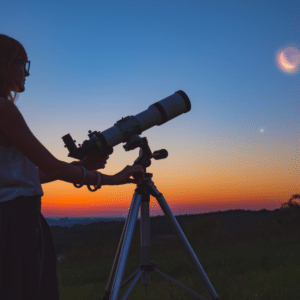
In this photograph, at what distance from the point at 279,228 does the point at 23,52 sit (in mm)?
14426

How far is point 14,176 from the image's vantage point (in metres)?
1.78

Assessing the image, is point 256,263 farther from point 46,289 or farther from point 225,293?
point 46,289

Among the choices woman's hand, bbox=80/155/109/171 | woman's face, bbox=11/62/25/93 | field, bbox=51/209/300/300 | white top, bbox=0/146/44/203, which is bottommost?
field, bbox=51/209/300/300

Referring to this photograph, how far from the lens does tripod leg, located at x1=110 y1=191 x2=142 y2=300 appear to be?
2357mm

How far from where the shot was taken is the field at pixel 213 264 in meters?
4.79

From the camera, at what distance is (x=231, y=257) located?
7.83 meters

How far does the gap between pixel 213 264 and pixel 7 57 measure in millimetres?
6972

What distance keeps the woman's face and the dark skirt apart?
2.33 feet

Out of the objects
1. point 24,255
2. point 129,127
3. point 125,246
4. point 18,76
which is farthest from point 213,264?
point 18,76

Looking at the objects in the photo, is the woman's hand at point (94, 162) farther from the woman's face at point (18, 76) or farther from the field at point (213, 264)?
the field at point (213, 264)

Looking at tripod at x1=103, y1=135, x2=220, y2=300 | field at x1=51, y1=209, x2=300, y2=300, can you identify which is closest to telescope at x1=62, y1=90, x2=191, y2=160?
tripod at x1=103, y1=135, x2=220, y2=300

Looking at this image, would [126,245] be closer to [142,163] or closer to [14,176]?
[142,163]

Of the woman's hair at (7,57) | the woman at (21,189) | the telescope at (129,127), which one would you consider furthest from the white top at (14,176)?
the telescope at (129,127)

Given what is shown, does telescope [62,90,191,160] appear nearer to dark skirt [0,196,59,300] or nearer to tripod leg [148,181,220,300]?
tripod leg [148,181,220,300]
